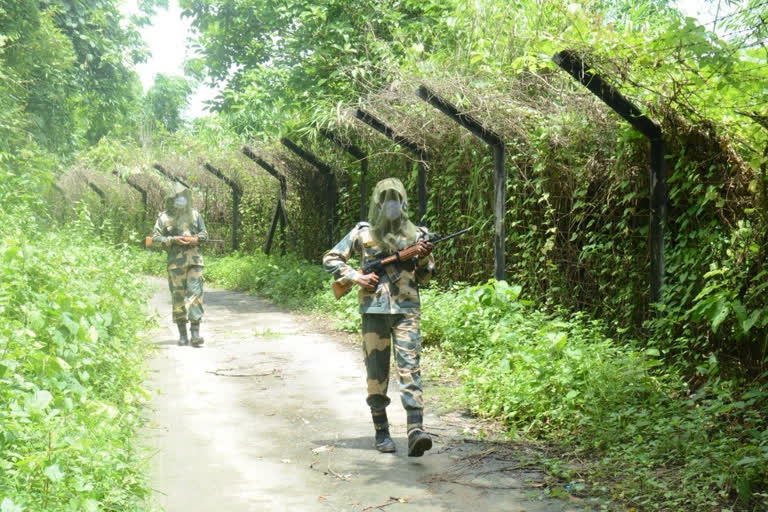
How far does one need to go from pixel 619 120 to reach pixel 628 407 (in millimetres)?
2971

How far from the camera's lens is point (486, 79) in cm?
1043

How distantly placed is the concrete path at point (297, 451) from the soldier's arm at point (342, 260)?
1.18 meters

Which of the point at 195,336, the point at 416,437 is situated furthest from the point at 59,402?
the point at 195,336

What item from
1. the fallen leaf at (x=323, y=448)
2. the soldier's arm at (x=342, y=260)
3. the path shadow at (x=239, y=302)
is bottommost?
the fallen leaf at (x=323, y=448)

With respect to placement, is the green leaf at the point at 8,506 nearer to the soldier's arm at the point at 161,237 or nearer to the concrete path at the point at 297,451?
the concrete path at the point at 297,451

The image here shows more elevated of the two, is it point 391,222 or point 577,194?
point 577,194

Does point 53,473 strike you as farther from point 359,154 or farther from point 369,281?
point 359,154

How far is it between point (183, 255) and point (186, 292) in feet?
1.57

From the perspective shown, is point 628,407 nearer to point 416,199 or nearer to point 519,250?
point 519,250

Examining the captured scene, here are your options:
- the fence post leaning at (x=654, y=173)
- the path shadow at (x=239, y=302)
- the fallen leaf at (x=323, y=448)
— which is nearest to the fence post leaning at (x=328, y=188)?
the path shadow at (x=239, y=302)

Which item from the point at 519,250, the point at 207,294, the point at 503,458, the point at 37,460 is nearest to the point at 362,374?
the point at 519,250

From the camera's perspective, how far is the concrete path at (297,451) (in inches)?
180

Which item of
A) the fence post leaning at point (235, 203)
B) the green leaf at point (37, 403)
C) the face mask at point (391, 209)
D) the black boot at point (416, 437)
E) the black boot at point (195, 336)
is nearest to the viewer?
the green leaf at point (37, 403)

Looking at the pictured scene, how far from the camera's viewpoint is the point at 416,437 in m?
5.26
